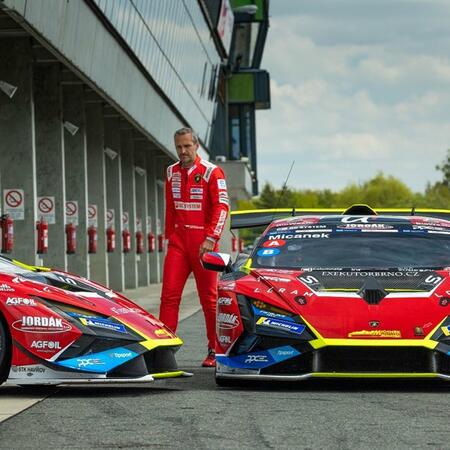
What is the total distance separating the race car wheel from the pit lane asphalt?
34cm

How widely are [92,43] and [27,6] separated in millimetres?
5613

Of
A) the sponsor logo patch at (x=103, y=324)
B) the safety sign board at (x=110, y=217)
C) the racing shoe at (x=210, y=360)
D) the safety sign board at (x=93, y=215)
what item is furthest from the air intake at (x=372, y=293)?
the safety sign board at (x=110, y=217)

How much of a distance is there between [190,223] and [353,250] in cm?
151

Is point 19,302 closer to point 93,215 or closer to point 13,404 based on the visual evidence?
point 13,404

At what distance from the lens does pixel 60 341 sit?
26.8 feet

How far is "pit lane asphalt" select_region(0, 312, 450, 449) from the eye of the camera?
20.5ft

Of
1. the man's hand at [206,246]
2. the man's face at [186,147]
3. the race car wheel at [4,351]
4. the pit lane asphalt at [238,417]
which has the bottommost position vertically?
the pit lane asphalt at [238,417]

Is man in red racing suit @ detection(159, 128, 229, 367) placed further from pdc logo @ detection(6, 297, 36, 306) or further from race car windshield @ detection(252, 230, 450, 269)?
pdc logo @ detection(6, 297, 36, 306)

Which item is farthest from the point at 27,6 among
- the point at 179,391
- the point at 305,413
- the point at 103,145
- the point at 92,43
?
the point at 103,145

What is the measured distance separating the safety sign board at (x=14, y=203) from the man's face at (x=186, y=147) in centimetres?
1008

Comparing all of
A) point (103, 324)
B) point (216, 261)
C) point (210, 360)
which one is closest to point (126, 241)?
point (210, 360)

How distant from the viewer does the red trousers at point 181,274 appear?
10.3 meters

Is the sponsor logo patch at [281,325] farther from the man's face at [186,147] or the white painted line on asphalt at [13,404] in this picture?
the man's face at [186,147]

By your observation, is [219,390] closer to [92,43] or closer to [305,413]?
[305,413]
